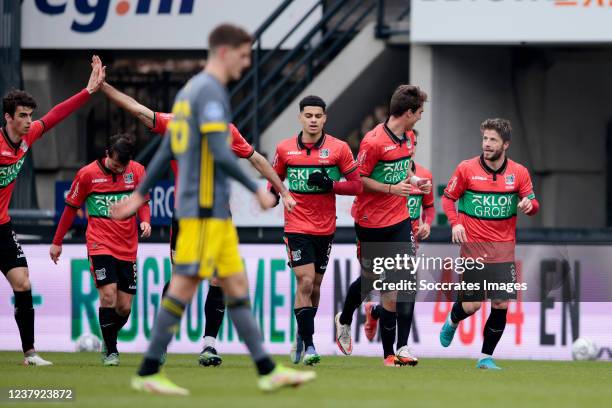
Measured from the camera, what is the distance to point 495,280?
1346 cm

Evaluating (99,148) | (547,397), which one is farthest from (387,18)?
(547,397)

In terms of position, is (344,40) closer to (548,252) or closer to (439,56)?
(439,56)

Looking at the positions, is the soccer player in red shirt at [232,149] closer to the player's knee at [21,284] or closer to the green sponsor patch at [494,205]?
the player's knee at [21,284]

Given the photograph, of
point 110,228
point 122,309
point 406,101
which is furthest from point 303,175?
point 122,309

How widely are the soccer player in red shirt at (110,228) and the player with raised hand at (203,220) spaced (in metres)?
4.42

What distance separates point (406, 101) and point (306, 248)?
1612 mm

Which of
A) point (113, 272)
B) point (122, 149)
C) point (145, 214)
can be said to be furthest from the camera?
point (145, 214)

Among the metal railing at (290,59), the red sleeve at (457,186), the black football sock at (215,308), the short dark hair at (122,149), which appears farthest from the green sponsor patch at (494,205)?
the metal railing at (290,59)

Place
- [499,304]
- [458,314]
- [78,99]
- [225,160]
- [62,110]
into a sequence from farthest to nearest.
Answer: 1. [458,314]
2. [499,304]
3. [62,110]
4. [78,99]
5. [225,160]

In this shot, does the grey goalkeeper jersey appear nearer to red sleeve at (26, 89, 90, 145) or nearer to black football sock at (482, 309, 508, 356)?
red sleeve at (26, 89, 90, 145)

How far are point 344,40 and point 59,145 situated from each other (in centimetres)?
514

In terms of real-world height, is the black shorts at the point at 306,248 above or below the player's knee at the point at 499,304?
above

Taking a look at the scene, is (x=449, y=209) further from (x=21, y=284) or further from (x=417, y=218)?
(x=21, y=284)

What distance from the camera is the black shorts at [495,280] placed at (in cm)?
1343
